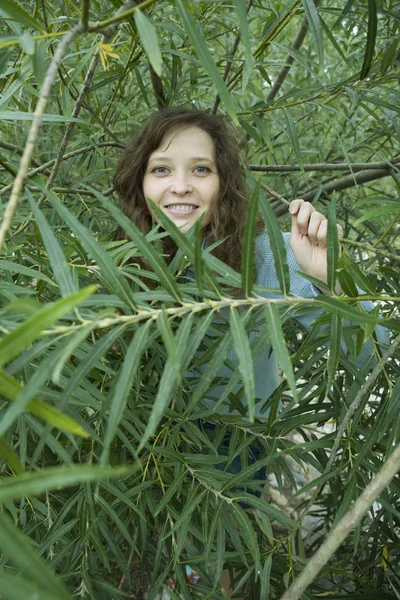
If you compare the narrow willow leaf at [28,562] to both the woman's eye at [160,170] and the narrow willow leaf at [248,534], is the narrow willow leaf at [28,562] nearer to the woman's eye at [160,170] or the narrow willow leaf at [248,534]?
the narrow willow leaf at [248,534]

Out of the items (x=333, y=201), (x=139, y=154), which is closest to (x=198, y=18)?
(x=139, y=154)

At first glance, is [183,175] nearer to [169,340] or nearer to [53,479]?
[169,340]

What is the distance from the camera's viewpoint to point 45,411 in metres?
0.37

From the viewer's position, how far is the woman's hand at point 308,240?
821 mm

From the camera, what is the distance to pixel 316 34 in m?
0.69

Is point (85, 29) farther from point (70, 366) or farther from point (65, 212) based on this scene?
point (70, 366)

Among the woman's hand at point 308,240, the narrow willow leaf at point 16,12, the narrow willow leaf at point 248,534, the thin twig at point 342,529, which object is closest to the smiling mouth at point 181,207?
the woman's hand at point 308,240

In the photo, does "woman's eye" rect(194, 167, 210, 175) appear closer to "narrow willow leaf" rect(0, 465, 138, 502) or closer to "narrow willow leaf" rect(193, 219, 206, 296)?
"narrow willow leaf" rect(193, 219, 206, 296)

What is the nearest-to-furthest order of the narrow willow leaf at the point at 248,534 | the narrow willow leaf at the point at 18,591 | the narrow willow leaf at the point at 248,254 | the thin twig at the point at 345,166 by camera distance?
the narrow willow leaf at the point at 18,591 → the narrow willow leaf at the point at 248,254 → the narrow willow leaf at the point at 248,534 → the thin twig at the point at 345,166

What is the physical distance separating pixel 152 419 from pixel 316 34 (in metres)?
0.54

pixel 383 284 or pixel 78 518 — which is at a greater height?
pixel 383 284

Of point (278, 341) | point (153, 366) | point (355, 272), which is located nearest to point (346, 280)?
point (355, 272)

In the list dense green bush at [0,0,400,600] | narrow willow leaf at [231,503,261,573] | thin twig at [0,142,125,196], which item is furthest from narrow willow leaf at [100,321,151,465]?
thin twig at [0,142,125,196]

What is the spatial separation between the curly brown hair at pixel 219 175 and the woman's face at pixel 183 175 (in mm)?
25
